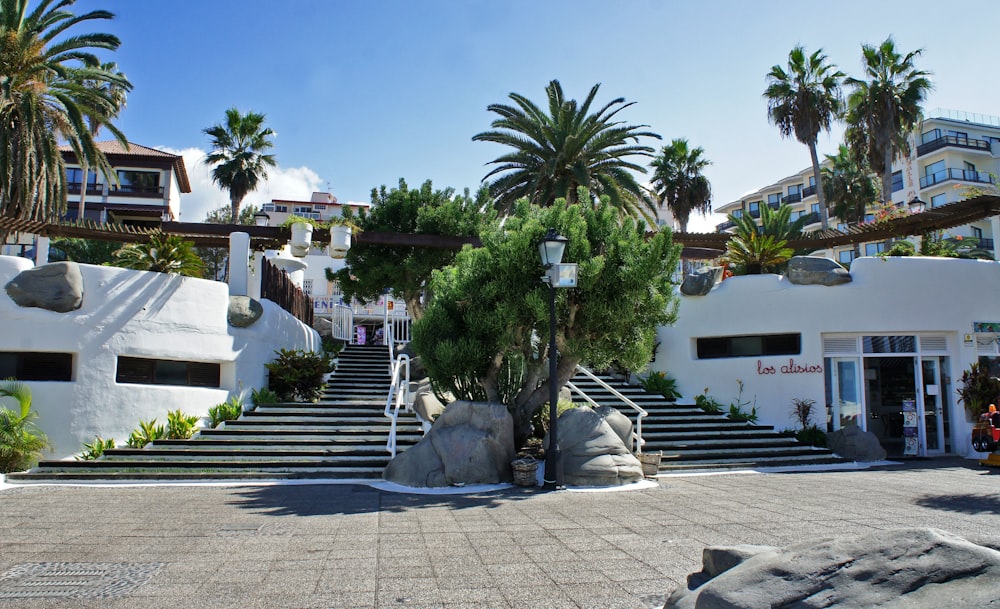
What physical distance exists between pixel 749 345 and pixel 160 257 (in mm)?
13238

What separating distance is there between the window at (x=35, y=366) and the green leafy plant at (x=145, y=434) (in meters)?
1.47

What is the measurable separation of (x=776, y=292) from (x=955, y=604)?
14.3 m

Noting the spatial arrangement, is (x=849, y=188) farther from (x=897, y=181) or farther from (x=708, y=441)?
(x=708, y=441)

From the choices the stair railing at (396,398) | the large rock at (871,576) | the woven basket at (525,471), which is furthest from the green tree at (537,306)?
the large rock at (871,576)

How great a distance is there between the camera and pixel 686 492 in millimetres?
10039

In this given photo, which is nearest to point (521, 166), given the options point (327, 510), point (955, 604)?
point (327, 510)

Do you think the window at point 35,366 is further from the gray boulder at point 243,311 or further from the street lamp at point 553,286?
the street lamp at point 553,286

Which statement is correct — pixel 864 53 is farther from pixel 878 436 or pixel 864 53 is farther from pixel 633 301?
pixel 633 301

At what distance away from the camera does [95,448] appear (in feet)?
39.5

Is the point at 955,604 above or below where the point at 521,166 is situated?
below

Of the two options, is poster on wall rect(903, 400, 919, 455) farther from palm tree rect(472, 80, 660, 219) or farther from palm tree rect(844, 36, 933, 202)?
palm tree rect(844, 36, 933, 202)

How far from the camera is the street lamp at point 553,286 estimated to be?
10.3 m

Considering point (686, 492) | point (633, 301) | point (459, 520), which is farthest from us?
point (633, 301)

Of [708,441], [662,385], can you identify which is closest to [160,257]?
[708,441]
